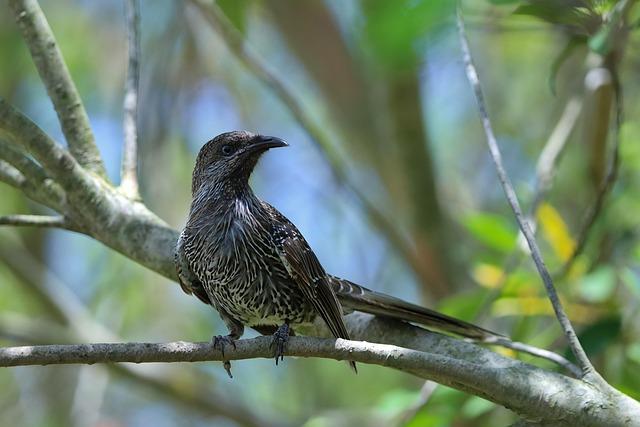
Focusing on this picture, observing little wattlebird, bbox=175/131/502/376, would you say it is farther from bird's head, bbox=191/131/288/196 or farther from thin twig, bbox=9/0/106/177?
thin twig, bbox=9/0/106/177

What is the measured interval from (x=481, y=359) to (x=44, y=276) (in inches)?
190

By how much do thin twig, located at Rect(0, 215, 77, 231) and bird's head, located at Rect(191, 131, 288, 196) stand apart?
2.92 ft

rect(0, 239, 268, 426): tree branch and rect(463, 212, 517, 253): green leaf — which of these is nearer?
rect(463, 212, 517, 253): green leaf

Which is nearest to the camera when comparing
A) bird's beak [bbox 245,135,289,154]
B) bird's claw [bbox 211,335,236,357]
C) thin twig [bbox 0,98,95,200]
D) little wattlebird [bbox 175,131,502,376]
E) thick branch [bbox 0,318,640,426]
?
thick branch [bbox 0,318,640,426]

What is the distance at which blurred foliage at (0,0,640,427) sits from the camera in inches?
189

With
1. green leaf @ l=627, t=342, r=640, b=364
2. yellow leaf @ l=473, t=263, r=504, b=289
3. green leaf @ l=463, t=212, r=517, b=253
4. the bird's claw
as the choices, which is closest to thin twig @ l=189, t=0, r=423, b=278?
yellow leaf @ l=473, t=263, r=504, b=289

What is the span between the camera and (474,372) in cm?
290

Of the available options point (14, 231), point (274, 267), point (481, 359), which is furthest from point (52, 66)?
point (14, 231)

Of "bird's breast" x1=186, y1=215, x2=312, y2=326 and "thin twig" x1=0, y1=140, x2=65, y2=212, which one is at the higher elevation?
"thin twig" x1=0, y1=140, x2=65, y2=212

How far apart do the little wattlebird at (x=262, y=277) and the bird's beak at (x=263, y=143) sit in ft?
0.19

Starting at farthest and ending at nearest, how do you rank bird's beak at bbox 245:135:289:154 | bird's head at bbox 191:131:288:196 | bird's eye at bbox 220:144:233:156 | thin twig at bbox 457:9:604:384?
bird's eye at bbox 220:144:233:156 → bird's head at bbox 191:131:288:196 → bird's beak at bbox 245:135:289:154 → thin twig at bbox 457:9:604:384

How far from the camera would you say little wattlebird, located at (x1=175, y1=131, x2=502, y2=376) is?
382 centimetres

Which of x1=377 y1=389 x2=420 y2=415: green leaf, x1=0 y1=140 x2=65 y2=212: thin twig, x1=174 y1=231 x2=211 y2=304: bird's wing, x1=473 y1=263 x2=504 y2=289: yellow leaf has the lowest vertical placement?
x1=377 y1=389 x2=420 y2=415: green leaf

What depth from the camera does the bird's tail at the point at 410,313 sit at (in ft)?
12.1
